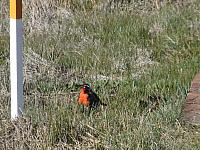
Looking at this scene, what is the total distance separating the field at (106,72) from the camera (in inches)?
174

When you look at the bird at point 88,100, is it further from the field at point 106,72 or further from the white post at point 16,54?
the white post at point 16,54

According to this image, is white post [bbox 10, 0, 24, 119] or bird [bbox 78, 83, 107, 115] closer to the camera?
white post [bbox 10, 0, 24, 119]

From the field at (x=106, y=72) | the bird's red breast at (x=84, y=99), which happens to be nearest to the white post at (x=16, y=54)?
the field at (x=106, y=72)

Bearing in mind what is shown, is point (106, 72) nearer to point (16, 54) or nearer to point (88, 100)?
point (88, 100)

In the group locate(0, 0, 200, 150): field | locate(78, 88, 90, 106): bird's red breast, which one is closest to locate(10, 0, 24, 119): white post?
locate(0, 0, 200, 150): field

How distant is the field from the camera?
14.5 feet

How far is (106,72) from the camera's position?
632 cm

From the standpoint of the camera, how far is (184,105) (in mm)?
5055

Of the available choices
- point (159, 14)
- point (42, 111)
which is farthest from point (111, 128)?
point (159, 14)

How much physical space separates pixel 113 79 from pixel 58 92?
2.32 feet

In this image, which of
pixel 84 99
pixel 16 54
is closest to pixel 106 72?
pixel 84 99

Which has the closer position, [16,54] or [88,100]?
[16,54]

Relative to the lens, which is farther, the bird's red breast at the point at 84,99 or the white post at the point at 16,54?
the bird's red breast at the point at 84,99

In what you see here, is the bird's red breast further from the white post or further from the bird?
the white post
